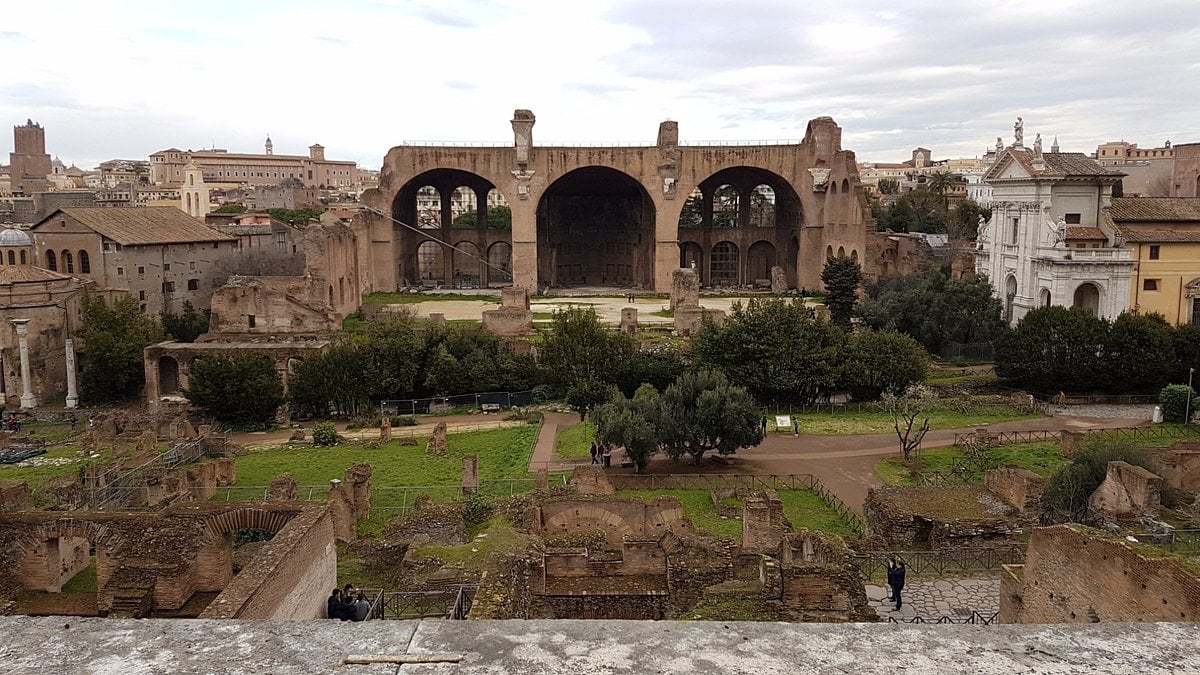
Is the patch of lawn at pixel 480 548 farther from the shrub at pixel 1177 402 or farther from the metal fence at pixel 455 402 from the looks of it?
the shrub at pixel 1177 402

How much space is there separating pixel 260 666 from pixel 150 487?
1897 centimetres

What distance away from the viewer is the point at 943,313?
37219mm

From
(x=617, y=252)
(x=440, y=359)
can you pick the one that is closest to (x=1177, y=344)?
(x=440, y=359)

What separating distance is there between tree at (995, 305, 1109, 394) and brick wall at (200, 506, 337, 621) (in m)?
26.2

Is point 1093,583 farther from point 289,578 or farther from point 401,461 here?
point 401,461

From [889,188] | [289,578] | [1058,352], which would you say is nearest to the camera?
[289,578]

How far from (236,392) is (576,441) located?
1212cm

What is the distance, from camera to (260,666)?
2.95m

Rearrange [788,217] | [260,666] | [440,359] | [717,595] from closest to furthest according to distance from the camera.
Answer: [260,666]
[717,595]
[440,359]
[788,217]

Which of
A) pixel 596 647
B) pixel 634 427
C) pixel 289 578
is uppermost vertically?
pixel 596 647

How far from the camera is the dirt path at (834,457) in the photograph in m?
21.4

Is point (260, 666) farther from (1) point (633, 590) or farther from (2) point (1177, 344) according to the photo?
(2) point (1177, 344)

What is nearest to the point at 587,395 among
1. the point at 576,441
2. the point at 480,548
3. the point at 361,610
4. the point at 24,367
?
the point at 576,441

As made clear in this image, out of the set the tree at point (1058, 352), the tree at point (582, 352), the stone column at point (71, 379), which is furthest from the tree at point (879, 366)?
the stone column at point (71, 379)
